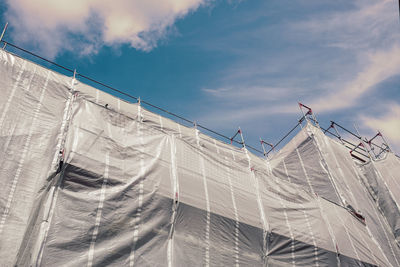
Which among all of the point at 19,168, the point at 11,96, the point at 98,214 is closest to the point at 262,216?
the point at 98,214

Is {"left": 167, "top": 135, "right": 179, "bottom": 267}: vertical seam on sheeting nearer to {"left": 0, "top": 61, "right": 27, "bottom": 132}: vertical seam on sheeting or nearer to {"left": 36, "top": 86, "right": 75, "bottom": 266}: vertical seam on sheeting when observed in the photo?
{"left": 36, "top": 86, "right": 75, "bottom": 266}: vertical seam on sheeting

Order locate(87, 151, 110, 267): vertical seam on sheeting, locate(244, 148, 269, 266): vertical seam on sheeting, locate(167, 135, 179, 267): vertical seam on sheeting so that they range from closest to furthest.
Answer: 1. locate(87, 151, 110, 267): vertical seam on sheeting
2. locate(167, 135, 179, 267): vertical seam on sheeting
3. locate(244, 148, 269, 266): vertical seam on sheeting

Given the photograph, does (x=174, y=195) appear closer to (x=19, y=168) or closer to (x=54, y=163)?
(x=54, y=163)

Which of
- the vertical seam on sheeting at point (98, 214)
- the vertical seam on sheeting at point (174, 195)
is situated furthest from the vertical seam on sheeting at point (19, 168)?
the vertical seam on sheeting at point (174, 195)

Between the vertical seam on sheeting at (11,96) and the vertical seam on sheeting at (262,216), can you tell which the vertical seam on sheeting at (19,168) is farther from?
the vertical seam on sheeting at (262,216)

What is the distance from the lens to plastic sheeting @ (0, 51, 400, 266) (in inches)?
192

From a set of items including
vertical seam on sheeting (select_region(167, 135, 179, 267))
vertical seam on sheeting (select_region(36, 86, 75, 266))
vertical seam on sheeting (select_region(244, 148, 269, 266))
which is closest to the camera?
vertical seam on sheeting (select_region(36, 86, 75, 266))

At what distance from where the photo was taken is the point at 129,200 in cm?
581

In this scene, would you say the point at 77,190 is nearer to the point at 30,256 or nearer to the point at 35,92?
the point at 30,256

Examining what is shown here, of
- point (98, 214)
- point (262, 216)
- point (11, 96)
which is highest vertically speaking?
point (11, 96)

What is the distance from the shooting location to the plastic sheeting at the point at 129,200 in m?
4.87

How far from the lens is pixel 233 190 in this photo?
794 cm

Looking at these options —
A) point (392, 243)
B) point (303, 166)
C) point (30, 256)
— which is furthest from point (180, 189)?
point (392, 243)

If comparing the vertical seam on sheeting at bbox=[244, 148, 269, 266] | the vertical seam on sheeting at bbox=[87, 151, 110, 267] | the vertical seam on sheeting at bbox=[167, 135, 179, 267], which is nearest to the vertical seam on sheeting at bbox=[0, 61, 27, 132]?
the vertical seam on sheeting at bbox=[87, 151, 110, 267]
